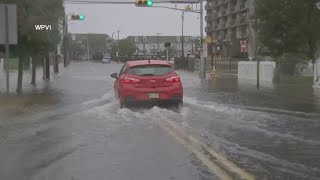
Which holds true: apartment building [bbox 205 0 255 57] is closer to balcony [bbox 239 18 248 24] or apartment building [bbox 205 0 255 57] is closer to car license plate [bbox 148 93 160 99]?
balcony [bbox 239 18 248 24]

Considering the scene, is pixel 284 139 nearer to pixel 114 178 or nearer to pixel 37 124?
pixel 114 178

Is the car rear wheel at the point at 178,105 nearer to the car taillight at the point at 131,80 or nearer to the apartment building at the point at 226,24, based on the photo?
the car taillight at the point at 131,80

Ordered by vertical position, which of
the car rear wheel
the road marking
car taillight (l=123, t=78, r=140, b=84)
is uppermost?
car taillight (l=123, t=78, r=140, b=84)

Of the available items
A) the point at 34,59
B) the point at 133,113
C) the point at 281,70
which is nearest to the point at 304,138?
the point at 133,113

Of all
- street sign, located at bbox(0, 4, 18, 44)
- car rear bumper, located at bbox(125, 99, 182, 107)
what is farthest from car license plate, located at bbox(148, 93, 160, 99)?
street sign, located at bbox(0, 4, 18, 44)

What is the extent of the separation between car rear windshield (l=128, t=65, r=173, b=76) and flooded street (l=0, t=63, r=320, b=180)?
1.16 meters

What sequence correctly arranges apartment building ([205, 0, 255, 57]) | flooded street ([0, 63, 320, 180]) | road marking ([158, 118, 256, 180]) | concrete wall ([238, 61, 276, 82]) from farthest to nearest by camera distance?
apartment building ([205, 0, 255, 57]), concrete wall ([238, 61, 276, 82]), flooded street ([0, 63, 320, 180]), road marking ([158, 118, 256, 180])

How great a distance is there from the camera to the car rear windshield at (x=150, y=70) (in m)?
17.2

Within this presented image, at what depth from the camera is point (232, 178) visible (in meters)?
7.39

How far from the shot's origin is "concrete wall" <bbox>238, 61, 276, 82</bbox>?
33.2m

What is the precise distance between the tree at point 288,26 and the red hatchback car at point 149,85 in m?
11.3

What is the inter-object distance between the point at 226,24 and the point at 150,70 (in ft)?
319

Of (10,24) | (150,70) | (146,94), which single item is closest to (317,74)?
(150,70)

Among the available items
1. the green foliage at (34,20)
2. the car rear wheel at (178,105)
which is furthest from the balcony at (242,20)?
the car rear wheel at (178,105)
